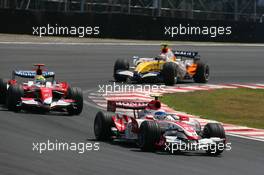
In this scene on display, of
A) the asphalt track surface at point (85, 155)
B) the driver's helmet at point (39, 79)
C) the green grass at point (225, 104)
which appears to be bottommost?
the green grass at point (225, 104)

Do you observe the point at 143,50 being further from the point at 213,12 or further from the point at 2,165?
the point at 2,165

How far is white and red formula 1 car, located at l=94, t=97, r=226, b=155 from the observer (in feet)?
53.9

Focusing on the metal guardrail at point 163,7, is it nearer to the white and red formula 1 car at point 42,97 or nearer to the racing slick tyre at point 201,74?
the racing slick tyre at point 201,74

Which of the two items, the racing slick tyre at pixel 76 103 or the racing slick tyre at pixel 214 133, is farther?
the racing slick tyre at pixel 76 103

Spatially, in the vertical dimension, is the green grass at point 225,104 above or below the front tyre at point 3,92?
below

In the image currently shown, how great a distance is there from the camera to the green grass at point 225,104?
78.5 feet

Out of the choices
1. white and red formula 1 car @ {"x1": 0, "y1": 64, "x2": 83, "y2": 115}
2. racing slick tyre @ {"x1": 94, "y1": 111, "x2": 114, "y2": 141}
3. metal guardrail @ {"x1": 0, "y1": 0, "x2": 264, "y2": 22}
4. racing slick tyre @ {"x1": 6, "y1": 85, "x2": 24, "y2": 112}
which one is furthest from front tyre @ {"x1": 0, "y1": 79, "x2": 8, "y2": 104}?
metal guardrail @ {"x1": 0, "y1": 0, "x2": 264, "y2": 22}

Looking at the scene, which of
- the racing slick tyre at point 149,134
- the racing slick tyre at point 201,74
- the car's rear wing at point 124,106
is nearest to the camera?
the racing slick tyre at point 149,134

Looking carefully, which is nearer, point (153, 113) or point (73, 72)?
point (153, 113)

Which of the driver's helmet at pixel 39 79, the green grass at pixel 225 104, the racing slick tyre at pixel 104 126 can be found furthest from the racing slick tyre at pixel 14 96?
the green grass at pixel 225 104

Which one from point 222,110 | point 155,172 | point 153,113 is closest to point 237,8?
point 222,110

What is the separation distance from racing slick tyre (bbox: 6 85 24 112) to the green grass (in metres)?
4.98

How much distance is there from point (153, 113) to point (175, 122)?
25.8 inches

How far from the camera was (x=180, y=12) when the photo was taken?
5372 centimetres
